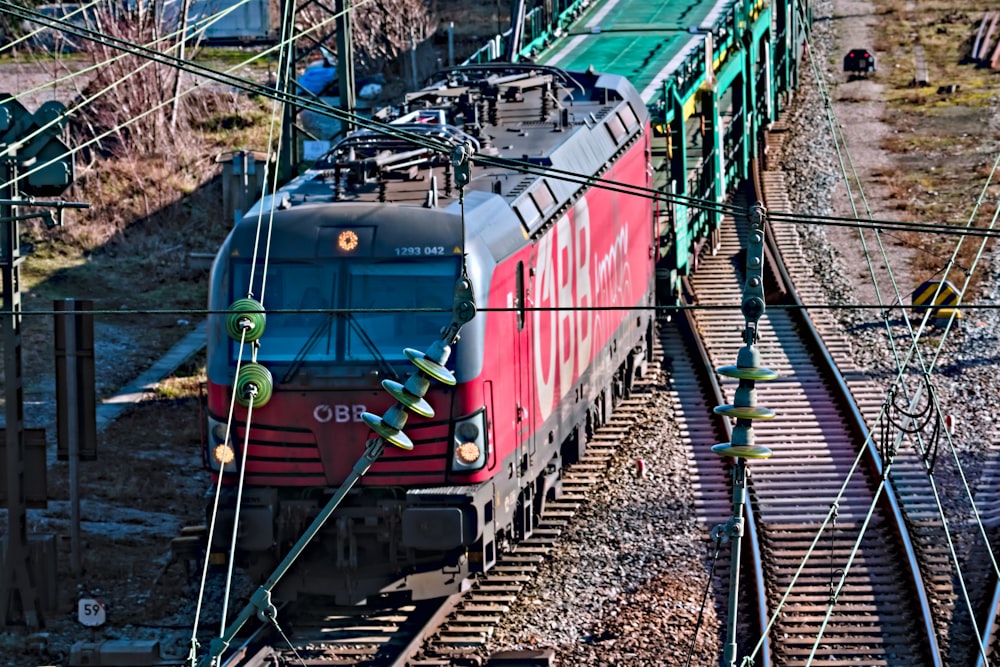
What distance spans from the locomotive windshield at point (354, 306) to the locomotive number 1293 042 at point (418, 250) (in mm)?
63

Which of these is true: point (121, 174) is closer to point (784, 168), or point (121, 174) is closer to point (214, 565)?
point (784, 168)

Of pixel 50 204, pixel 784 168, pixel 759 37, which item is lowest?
pixel 50 204

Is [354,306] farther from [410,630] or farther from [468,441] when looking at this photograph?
[410,630]

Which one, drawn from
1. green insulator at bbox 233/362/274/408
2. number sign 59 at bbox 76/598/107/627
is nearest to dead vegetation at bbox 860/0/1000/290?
green insulator at bbox 233/362/274/408

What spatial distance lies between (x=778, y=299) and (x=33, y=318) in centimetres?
1086

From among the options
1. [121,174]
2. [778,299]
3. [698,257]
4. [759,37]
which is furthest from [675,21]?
[121,174]

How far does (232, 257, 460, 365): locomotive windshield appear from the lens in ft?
42.7

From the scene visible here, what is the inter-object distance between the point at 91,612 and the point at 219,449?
7.88ft

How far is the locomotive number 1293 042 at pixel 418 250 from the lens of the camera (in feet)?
42.8

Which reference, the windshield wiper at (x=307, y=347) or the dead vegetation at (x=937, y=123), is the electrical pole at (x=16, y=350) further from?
the dead vegetation at (x=937, y=123)

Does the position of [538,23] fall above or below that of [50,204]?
above

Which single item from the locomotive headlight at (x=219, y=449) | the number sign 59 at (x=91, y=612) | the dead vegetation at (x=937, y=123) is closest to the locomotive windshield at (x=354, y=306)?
the locomotive headlight at (x=219, y=449)

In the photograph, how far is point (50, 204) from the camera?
39.7 ft

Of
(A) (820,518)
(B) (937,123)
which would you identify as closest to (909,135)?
(B) (937,123)
